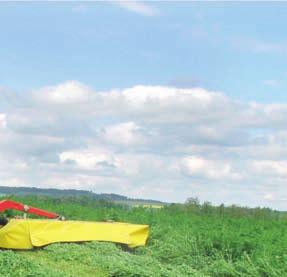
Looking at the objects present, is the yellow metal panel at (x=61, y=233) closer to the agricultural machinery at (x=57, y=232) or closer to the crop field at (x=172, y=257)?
the agricultural machinery at (x=57, y=232)

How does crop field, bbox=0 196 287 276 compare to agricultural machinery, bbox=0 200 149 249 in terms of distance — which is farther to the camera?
agricultural machinery, bbox=0 200 149 249

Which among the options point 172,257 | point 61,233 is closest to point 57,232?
point 61,233

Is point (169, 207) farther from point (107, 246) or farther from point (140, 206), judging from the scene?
point (107, 246)

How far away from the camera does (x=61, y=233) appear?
14.9 m

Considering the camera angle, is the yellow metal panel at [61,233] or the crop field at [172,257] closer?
the crop field at [172,257]

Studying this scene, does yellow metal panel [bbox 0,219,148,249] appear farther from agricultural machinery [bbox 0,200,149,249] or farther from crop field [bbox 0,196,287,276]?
crop field [bbox 0,196,287,276]

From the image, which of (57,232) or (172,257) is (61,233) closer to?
(57,232)

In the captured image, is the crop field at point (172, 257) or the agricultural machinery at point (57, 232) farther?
the agricultural machinery at point (57, 232)

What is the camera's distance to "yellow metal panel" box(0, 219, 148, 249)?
1461cm

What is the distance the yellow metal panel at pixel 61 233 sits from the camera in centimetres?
1461

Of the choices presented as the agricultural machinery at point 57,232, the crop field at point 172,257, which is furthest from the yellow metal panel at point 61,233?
the crop field at point 172,257

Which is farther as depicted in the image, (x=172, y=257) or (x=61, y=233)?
(x=172, y=257)

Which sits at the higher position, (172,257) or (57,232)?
(57,232)

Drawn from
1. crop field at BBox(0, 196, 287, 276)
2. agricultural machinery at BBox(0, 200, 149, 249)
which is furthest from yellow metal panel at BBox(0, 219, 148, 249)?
crop field at BBox(0, 196, 287, 276)
